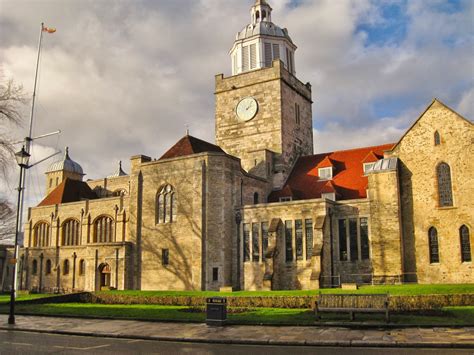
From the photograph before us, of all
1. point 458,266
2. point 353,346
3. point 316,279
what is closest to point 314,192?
point 316,279

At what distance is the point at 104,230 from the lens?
5469 cm

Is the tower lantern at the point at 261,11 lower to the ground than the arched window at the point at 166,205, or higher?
higher

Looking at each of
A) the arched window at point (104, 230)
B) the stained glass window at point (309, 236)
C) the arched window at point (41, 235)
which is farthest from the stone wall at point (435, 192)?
the arched window at point (41, 235)

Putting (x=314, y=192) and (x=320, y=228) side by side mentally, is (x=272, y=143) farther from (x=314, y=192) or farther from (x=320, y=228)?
(x=320, y=228)

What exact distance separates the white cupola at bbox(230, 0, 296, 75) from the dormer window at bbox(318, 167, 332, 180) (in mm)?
12460

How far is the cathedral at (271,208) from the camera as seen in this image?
3462cm

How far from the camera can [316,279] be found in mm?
35219

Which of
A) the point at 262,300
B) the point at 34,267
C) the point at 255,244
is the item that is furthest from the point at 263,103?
the point at 34,267

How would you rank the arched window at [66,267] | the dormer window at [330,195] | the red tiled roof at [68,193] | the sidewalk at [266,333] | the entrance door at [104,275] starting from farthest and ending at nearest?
the red tiled roof at [68,193]
the arched window at [66,267]
the entrance door at [104,275]
the dormer window at [330,195]
the sidewalk at [266,333]

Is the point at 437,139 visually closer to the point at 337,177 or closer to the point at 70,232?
the point at 337,177

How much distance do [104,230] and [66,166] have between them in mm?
25889

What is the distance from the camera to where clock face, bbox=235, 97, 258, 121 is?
165 feet

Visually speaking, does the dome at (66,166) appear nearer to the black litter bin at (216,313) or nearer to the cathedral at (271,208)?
the cathedral at (271,208)

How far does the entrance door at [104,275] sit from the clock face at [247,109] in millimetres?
19805
